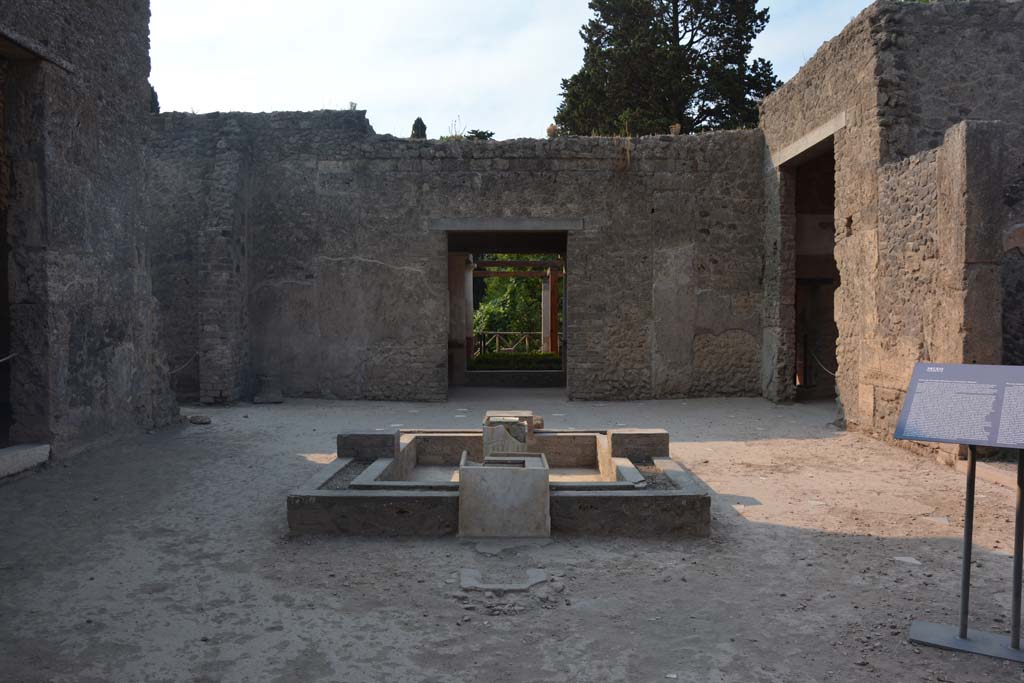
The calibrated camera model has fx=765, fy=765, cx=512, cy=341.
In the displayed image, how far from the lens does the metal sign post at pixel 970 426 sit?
3.10m

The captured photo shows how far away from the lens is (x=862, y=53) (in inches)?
331

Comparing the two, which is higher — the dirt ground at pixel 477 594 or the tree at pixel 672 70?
the tree at pixel 672 70

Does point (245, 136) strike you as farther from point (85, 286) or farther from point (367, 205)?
point (85, 286)

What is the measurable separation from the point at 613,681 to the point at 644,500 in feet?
6.42

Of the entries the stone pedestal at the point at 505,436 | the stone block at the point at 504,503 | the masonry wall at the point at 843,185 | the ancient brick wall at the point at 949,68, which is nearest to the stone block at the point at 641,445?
the stone pedestal at the point at 505,436

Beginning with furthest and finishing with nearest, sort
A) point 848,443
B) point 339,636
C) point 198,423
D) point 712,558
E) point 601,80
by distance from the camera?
point 601,80, point 198,423, point 848,443, point 712,558, point 339,636

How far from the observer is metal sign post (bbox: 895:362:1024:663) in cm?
310

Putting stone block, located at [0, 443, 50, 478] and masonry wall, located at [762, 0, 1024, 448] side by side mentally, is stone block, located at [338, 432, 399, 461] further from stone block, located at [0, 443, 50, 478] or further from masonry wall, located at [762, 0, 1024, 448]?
masonry wall, located at [762, 0, 1024, 448]

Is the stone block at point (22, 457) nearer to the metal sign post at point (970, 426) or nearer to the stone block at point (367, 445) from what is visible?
the stone block at point (367, 445)

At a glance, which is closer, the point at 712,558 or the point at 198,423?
the point at 712,558

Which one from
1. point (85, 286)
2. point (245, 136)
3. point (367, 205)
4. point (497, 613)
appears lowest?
point (497, 613)

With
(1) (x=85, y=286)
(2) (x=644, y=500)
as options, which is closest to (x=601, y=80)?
(1) (x=85, y=286)

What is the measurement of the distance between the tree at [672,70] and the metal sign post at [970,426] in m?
18.7

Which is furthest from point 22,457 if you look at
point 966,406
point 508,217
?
point 508,217
